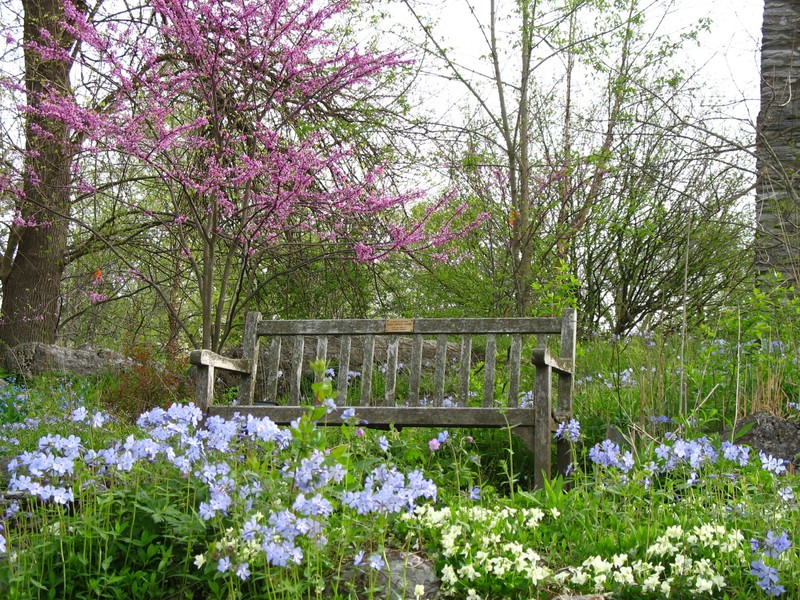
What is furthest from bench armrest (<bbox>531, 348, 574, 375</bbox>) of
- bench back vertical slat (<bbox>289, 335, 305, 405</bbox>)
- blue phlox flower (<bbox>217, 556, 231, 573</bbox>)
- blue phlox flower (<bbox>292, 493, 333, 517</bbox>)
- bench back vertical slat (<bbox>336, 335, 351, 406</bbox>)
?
blue phlox flower (<bbox>217, 556, 231, 573</bbox>)

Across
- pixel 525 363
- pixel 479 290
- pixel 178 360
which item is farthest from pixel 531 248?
pixel 178 360

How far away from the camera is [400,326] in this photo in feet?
15.9

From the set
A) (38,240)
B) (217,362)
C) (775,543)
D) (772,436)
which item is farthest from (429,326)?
(38,240)

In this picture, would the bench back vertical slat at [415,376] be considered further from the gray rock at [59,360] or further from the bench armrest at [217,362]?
the gray rock at [59,360]

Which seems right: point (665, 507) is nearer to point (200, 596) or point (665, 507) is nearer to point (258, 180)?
point (200, 596)

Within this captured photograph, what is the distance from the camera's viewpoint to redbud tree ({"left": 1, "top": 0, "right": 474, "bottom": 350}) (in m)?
6.29

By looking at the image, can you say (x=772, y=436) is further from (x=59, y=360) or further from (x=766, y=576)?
(x=59, y=360)

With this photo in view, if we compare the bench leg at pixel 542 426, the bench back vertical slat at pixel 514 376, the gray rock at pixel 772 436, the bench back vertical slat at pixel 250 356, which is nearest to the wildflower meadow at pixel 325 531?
the bench leg at pixel 542 426

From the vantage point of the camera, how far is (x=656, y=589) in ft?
8.10

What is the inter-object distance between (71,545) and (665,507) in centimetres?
201

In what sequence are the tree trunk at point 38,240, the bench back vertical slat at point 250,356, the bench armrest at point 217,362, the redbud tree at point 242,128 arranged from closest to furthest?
the bench armrest at point 217,362
the bench back vertical slat at point 250,356
the redbud tree at point 242,128
the tree trunk at point 38,240

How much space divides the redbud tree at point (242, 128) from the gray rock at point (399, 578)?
155 inches

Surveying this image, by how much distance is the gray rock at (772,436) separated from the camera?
4.34 m

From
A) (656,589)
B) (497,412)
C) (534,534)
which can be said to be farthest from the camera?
(497,412)
